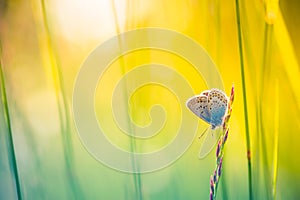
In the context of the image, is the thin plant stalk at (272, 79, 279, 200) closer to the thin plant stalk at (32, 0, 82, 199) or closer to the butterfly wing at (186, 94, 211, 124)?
the butterfly wing at (186, 94, 211, 124)

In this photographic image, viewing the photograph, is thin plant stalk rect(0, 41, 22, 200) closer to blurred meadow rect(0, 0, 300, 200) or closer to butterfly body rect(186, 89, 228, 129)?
blurred meadow rect(0, 0, 300, 200)

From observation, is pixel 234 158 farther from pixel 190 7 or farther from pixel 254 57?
pixel 190 7

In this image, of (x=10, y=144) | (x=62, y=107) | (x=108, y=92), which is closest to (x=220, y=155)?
(x=108, y=92)

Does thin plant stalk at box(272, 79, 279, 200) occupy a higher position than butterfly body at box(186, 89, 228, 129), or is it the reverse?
butterfly body at box(186, 89, 228, 129)

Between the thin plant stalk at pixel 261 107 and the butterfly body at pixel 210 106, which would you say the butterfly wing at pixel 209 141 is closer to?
the butterfly body at pixel 210 106

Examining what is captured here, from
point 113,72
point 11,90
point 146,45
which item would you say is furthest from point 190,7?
point 11,90

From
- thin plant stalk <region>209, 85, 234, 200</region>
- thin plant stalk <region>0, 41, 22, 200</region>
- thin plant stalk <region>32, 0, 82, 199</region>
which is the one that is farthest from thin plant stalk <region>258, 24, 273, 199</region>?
thin plant stalk <region>0, 41, 22, 200</region>

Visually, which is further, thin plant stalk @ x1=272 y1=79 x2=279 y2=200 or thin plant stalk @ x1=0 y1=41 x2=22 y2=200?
thin plant stalk @ x1=272 y1=79 x2=279 y2=200
